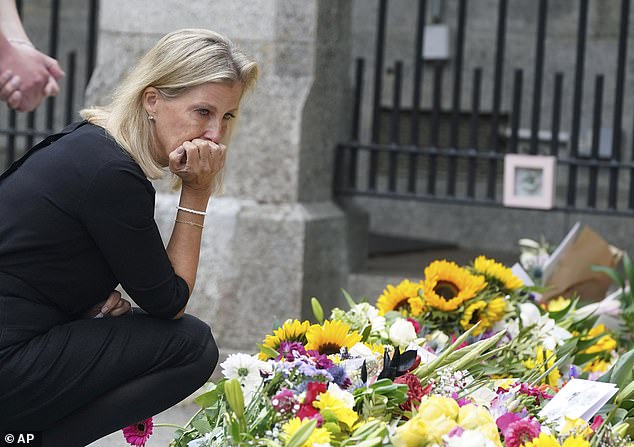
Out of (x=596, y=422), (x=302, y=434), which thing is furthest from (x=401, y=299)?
(x=302, y=434)

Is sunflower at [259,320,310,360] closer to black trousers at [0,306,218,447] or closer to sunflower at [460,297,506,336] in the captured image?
black trousers at [0,306,218,447]

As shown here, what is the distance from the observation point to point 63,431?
281 centimetres

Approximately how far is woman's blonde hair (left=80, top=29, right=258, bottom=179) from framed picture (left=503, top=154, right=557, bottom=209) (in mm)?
2661

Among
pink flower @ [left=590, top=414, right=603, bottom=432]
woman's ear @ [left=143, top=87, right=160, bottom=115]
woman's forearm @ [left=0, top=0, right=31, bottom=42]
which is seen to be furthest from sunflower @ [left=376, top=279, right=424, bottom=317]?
woman's forearm @ [left=0, top=0, right=31, bottom=42]

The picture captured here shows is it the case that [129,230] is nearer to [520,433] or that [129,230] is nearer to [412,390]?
[412,390]

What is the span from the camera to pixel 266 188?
516 centimetres

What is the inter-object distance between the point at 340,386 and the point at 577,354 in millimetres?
1267

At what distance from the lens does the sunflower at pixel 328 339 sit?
103 inches

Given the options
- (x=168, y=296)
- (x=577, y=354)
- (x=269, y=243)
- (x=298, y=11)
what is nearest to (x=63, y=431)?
(x=168, y=296)

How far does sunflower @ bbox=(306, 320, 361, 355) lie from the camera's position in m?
Answer: 2.62

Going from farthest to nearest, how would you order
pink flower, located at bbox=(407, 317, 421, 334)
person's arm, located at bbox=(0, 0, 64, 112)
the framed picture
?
the framed picture < pink flower, located at bbox=(407, 317, 421, 334) < person's arm, located at bbox=(0, 0, 64, 112)

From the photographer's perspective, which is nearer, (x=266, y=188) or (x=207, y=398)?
(x=207, y=398)

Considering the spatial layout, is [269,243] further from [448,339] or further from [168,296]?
[168,296]

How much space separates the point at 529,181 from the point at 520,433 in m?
3.33
